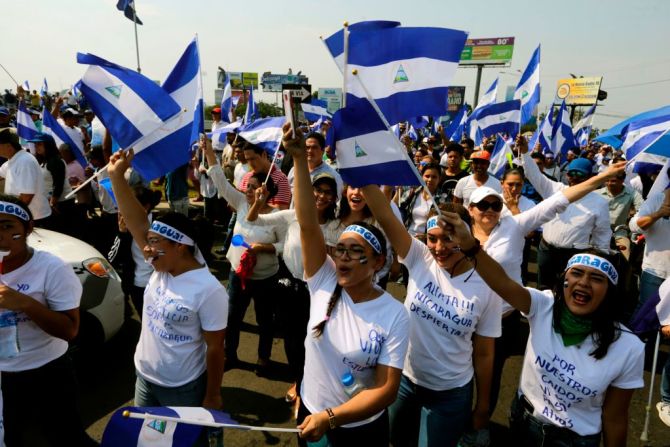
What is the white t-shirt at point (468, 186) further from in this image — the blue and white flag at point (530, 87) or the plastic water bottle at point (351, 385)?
the plastic water bottle at point (351, 385)

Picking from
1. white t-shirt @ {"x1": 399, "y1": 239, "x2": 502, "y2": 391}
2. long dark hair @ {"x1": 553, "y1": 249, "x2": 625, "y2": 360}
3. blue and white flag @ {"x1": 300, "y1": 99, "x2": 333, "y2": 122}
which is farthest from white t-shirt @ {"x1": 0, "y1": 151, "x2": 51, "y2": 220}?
blue and white flag @ {"x1": 300, "y1": 99, "x2": 333, "y2": 122}

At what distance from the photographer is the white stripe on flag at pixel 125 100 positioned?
124 inches

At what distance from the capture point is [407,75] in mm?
2525

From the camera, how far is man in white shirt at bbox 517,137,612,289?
15.6 feet

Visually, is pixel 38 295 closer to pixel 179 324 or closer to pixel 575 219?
pixel 179 324

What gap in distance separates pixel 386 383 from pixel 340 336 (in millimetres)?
302

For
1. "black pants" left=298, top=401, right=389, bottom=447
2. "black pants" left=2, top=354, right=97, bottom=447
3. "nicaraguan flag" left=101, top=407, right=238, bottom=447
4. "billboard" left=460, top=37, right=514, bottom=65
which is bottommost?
"black pants" left=2, top=354, right=97, bottom=447

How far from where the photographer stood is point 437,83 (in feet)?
8.53

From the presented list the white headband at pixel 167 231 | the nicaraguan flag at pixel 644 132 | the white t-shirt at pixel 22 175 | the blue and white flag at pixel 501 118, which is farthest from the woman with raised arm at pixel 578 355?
the blue and white flag at pixel 501 118

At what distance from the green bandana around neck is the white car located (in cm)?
372

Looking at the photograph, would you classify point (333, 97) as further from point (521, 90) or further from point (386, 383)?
point (386, 383)

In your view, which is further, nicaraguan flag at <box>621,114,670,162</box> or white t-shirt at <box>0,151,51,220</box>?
white t-shirt at <box>0,151,51,220</box>

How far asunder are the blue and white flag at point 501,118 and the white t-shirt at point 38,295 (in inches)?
265

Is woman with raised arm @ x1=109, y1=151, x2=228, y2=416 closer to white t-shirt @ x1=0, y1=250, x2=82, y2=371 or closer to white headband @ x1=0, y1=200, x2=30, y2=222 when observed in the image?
white t-shirt @ x1=0, y1=250, x2=82, y2=371
